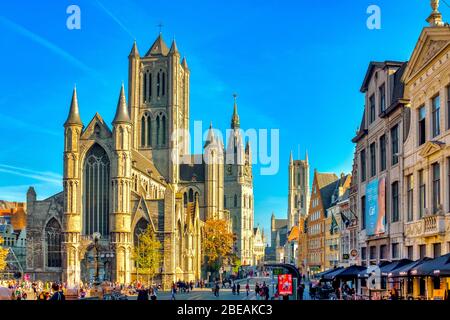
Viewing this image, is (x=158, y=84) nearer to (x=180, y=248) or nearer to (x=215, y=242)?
(x=215, y=242)

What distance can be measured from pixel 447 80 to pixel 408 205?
8.18 m

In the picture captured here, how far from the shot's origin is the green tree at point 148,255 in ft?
308

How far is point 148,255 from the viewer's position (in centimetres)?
9400

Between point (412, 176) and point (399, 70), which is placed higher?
point (399, 70)

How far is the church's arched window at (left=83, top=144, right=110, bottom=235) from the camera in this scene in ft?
319

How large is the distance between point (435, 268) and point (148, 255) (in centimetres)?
7394

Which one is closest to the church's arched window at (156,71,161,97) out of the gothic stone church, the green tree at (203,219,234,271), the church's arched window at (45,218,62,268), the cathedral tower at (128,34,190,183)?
the cathedral tower at (128,34,190,183)

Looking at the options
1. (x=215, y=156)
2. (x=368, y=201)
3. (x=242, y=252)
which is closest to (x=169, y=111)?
(x=215, y=156)

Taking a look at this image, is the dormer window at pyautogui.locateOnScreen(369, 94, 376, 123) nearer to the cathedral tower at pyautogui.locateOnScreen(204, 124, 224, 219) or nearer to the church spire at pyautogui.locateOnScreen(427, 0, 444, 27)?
the church spire at pyautogui.locateOnScreen(427, 0, 444, 27)

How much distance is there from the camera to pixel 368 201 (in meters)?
Result: 42.8

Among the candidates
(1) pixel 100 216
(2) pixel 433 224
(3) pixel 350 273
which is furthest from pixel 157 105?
(2) pixel 433 224

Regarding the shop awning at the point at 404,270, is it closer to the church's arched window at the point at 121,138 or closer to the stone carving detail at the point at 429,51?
the stone carving detail at the point at 429,51

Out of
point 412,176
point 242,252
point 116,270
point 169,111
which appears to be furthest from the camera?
point 242,252

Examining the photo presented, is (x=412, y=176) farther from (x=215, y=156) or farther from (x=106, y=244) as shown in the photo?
(x=215, y=156)
